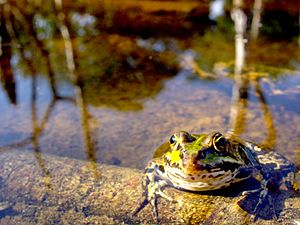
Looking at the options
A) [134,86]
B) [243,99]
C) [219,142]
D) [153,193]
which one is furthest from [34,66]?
[219,142]

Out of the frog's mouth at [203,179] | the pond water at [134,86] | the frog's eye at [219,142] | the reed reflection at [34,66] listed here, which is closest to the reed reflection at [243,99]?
the pond water at [134,86]

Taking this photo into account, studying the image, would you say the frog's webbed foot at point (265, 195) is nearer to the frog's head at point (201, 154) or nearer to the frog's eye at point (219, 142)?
the frog's head at point (201, 154)

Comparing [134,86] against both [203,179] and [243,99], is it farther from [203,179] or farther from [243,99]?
[203,179]

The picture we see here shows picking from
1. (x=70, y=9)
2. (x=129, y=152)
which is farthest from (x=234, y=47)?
(x=70, y=9)

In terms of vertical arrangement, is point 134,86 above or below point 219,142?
below

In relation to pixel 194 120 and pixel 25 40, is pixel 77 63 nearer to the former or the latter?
pixel 25 40

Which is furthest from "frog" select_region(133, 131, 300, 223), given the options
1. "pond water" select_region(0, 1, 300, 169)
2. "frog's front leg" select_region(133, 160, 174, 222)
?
"pond water" select_region(0, 1, 300, 169)
